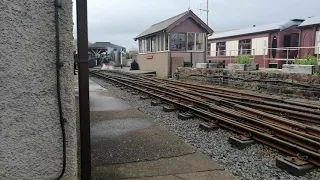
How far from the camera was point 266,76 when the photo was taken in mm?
12242

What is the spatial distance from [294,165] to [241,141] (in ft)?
3.33

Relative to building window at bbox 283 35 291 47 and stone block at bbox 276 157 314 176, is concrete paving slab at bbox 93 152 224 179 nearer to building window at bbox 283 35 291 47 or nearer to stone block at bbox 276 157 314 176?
stone block at bbox 276 157 314 176

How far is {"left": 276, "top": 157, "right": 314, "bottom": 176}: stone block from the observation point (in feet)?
11.1

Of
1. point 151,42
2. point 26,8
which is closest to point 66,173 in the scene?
point 26,8

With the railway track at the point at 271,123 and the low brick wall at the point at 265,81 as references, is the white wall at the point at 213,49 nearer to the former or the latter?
the low brick wall at the point at 265,81

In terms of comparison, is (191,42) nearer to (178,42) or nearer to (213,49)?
(178,42)

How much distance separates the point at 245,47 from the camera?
2352 centimetres

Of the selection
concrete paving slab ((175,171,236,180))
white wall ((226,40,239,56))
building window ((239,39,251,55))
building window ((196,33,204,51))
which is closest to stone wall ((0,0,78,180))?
concrete paving slab ((175,171,236,180))

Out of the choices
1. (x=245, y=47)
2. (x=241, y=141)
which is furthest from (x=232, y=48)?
(x=241, y=141)

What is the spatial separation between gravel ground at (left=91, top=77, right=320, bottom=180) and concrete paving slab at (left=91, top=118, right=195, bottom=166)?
1.05 ft

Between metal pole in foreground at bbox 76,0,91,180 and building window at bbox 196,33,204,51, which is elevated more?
building window at bbox 196,33,204,51

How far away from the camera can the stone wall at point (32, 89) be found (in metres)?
1.47

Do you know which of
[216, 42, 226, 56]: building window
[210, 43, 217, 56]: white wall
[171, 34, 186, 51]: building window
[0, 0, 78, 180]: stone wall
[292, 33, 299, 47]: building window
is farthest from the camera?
[210, 43, 217, 56]: white wall

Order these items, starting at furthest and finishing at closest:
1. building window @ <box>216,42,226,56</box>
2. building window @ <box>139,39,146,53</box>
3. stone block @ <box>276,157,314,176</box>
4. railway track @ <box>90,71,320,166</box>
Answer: building window @ <box>139,39,146,53</box> → building window @ <box>216,42,226,56</box> → railway track @ <box>90,71,320,166</box> → stone block @ <box>276,157,314,176</box>
